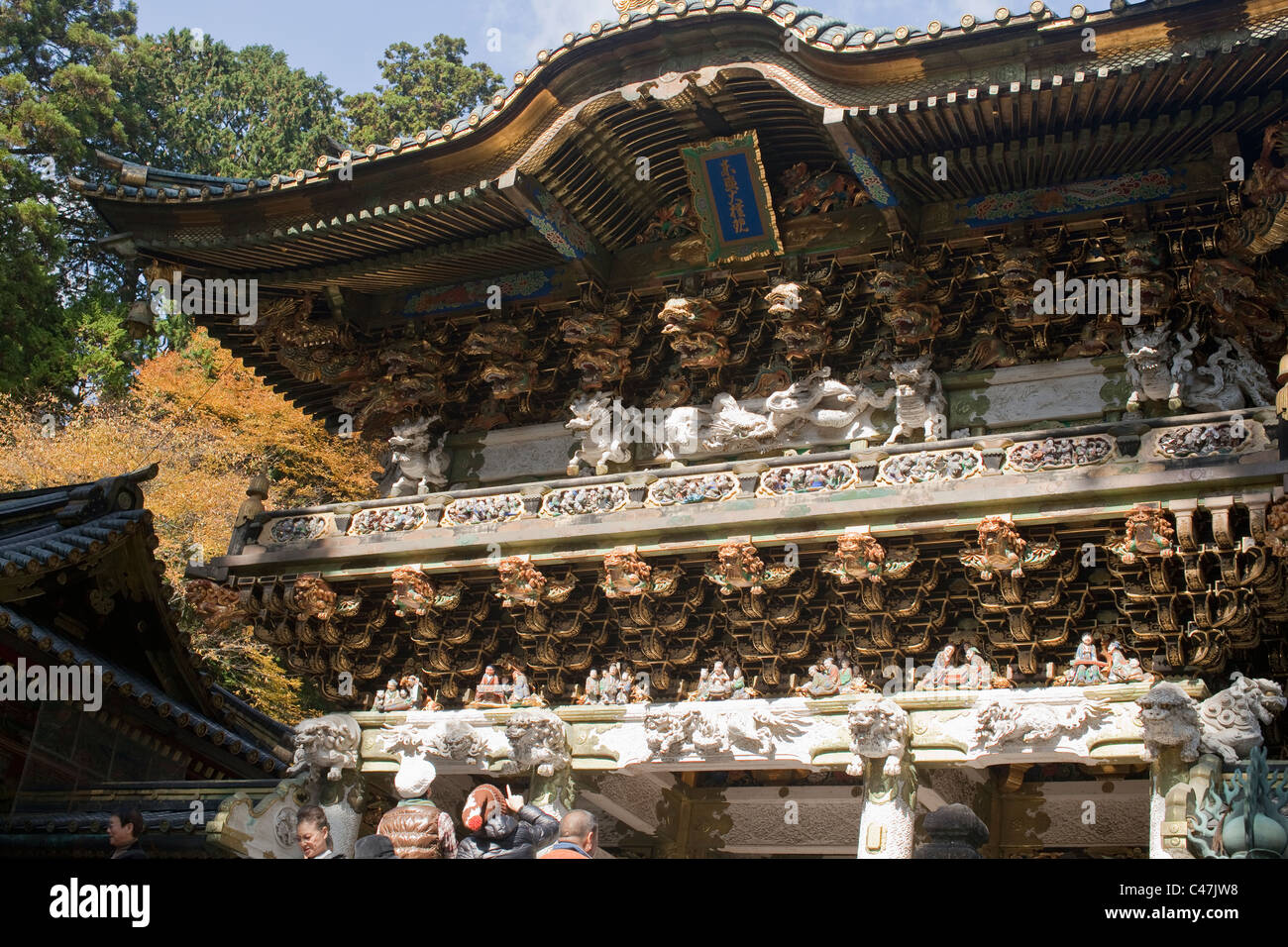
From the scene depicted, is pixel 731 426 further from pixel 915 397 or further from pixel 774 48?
pixel 774 48

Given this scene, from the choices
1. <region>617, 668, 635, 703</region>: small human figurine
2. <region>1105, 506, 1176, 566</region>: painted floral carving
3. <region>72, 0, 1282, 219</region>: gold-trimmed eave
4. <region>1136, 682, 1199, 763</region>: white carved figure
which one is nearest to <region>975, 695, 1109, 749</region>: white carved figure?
<region>1136, 682, 1199, 763</region>: white carved figure

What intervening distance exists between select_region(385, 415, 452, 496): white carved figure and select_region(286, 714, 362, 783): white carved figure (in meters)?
2.72

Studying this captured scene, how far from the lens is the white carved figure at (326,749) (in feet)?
39.7

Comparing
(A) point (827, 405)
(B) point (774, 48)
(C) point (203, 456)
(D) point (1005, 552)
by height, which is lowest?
(D) point (1005, 552)

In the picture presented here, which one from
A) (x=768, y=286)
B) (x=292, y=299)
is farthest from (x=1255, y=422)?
(x=292, y=299)

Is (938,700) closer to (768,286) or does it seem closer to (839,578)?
(839,578)

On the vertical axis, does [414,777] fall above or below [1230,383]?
below

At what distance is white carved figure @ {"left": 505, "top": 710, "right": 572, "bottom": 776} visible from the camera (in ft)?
37.2

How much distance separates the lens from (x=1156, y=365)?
11016 millimetres

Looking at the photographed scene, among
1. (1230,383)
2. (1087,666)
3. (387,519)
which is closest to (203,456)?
(387,519)

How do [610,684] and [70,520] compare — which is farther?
[70,520]

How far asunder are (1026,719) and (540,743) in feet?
13.3

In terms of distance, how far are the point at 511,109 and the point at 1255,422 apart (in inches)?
273

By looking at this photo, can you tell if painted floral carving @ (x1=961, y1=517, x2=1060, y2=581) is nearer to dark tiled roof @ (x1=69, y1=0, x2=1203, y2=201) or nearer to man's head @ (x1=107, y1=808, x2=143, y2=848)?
dark tiled roof @ (x1=69, y1=0, x2=1203, y2=201)
